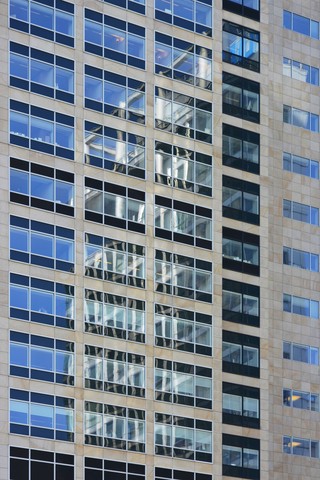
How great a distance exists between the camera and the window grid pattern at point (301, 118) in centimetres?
Result: 10188

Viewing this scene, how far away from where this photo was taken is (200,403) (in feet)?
300

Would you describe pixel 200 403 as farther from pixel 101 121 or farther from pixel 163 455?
pixel 101 121

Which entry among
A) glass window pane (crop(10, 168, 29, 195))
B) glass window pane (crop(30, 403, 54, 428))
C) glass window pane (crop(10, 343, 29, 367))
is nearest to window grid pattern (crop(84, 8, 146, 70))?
glass window pane (crop(10, 168, 29, 195))

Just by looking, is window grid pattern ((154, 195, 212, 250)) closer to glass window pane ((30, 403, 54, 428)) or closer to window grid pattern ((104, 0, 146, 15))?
window grid pattern ((104, 0, 146, 15))

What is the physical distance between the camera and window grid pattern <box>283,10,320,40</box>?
10331cm

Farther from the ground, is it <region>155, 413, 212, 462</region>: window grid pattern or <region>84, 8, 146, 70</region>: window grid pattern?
<region>84, 8, 146, 70</region>: window grid pattern

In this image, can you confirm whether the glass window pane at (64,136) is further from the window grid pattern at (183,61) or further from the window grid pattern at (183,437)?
the window grid pattern at (183,437)

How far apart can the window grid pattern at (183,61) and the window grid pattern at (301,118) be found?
775 cm

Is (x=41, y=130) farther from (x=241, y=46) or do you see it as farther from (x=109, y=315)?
(x=241, y=46)

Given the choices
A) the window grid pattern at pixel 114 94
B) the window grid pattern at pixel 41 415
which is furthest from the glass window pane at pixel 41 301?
the window grid pattern at pixel 114 94

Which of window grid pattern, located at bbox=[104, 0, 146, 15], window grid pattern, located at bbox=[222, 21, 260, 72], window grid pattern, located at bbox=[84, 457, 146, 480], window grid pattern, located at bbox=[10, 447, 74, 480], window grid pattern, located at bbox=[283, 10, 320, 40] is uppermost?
window grid pattern, located at bbox=[283, 10, 320, 40]

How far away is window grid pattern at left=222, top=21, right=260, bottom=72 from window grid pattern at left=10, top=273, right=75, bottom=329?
21.8 metres

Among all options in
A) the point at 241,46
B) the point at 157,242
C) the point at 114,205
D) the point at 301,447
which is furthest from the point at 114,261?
the point at 241,46

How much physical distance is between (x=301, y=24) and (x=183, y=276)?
23054 millimetres
